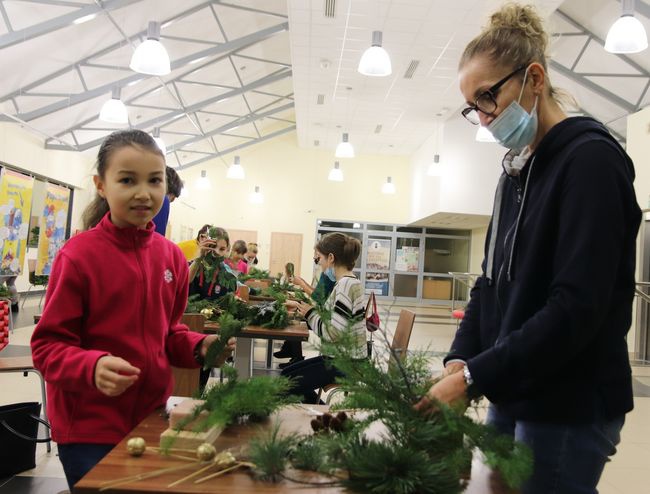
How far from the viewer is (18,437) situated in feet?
10.3

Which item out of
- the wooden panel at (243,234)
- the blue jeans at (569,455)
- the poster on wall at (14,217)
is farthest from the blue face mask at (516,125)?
the wooden panel at (243,234)

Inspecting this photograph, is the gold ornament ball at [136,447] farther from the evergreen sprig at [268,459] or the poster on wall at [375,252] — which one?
the poster on wall at [375,252]

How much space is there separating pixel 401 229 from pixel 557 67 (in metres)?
9.40

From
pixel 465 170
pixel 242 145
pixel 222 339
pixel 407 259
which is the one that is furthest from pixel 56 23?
pixel 407 259

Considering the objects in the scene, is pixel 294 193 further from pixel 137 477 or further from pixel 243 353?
pixel 137 477

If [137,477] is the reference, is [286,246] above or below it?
above

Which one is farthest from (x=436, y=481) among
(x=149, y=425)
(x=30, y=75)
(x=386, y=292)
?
(x=386, y=292)

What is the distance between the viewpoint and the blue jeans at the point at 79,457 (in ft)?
4.18

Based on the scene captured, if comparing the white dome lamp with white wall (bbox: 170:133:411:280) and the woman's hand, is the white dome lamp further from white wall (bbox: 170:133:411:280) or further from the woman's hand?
white wall (bbox: 170:133:411:280)

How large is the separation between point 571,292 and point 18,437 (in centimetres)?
323

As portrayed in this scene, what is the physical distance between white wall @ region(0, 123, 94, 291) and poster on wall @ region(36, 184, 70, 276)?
28cm

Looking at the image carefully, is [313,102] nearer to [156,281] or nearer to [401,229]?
[401,229]

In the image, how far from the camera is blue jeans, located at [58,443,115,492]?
4.18ft

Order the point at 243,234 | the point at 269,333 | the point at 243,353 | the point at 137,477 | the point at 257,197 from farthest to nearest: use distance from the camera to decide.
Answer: the point at 243,234 < the point at 257,197 < the point at 243,353 < the point at 269,333 < the point at 137,477
